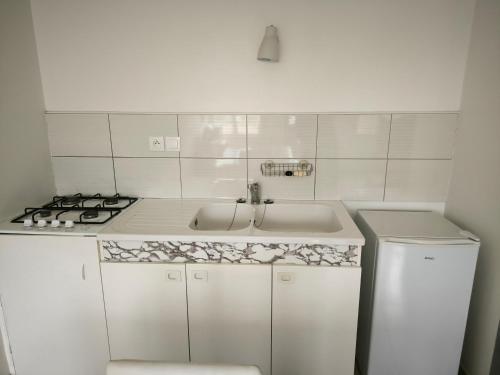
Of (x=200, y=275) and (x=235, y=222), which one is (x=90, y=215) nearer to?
(x=200, y=275)

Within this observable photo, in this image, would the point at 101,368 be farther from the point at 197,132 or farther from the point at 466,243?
the point at 466,243

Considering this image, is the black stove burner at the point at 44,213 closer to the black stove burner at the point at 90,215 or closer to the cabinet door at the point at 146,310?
the black stove burner at the point at 90,215

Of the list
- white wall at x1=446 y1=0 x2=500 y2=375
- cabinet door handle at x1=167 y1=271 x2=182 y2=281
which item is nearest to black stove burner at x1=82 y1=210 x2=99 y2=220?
cabinet door handle at x1=167 y1=271 x2=182 y2=281

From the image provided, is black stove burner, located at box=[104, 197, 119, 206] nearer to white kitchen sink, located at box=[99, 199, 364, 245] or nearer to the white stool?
white kitchen sink, located at box=[99, 199, 364, 245]

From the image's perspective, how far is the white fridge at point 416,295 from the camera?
1377mm

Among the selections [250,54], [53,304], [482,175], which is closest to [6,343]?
[53,304]

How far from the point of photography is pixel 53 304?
1497 mm

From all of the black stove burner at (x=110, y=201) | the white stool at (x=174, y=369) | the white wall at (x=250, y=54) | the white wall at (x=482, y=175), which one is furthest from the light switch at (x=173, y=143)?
the white wall at (x=482, y=175)

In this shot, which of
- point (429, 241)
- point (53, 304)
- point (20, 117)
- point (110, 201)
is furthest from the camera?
point (110, 201)

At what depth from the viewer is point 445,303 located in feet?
4.67

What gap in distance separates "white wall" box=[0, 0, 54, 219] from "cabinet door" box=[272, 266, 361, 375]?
1.41m

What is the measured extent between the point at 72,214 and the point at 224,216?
82 centimetres

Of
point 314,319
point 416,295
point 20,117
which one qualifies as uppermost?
point 20,117

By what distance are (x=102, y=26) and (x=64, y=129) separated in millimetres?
629
